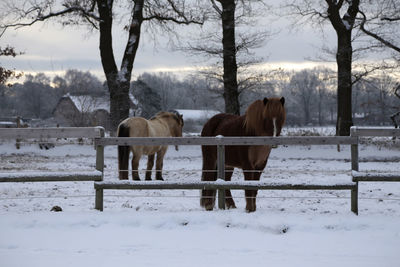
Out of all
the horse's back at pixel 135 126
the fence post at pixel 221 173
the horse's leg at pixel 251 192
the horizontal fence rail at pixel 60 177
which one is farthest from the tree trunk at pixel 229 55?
the horizontal fence rail at pixel 60 177

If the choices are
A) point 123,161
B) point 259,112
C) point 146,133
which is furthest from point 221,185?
point 146,133

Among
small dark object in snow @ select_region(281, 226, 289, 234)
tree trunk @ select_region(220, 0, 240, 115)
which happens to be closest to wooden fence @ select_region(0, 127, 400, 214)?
small dark object in snow @ select_region(281, 226, 289, 234)

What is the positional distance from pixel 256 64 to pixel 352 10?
659 centimetres

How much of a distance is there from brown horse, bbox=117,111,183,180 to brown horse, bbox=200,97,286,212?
1.88m

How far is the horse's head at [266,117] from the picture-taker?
21.1 feet

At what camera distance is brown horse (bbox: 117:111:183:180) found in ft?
30.4

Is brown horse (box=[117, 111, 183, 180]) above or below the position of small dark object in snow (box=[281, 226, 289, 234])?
above

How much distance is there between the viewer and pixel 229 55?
58.0ft

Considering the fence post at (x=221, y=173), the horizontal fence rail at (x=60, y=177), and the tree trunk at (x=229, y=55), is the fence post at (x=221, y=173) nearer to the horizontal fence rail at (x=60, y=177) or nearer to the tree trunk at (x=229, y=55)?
the horizontal fence rail at (x=60, y=177)

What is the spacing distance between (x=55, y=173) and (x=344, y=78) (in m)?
17.0

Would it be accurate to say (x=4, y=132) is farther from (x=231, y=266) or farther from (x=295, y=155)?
(x=295, y=155)

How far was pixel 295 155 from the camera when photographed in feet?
57.0

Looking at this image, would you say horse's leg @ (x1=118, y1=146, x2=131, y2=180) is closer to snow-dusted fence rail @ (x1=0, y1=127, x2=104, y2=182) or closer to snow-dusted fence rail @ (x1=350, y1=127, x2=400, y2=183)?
snow-dusted fence rail @ (x1=0, y1=127, x2=104, y2=182)

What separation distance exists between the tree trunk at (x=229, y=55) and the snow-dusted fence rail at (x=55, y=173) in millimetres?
11332
